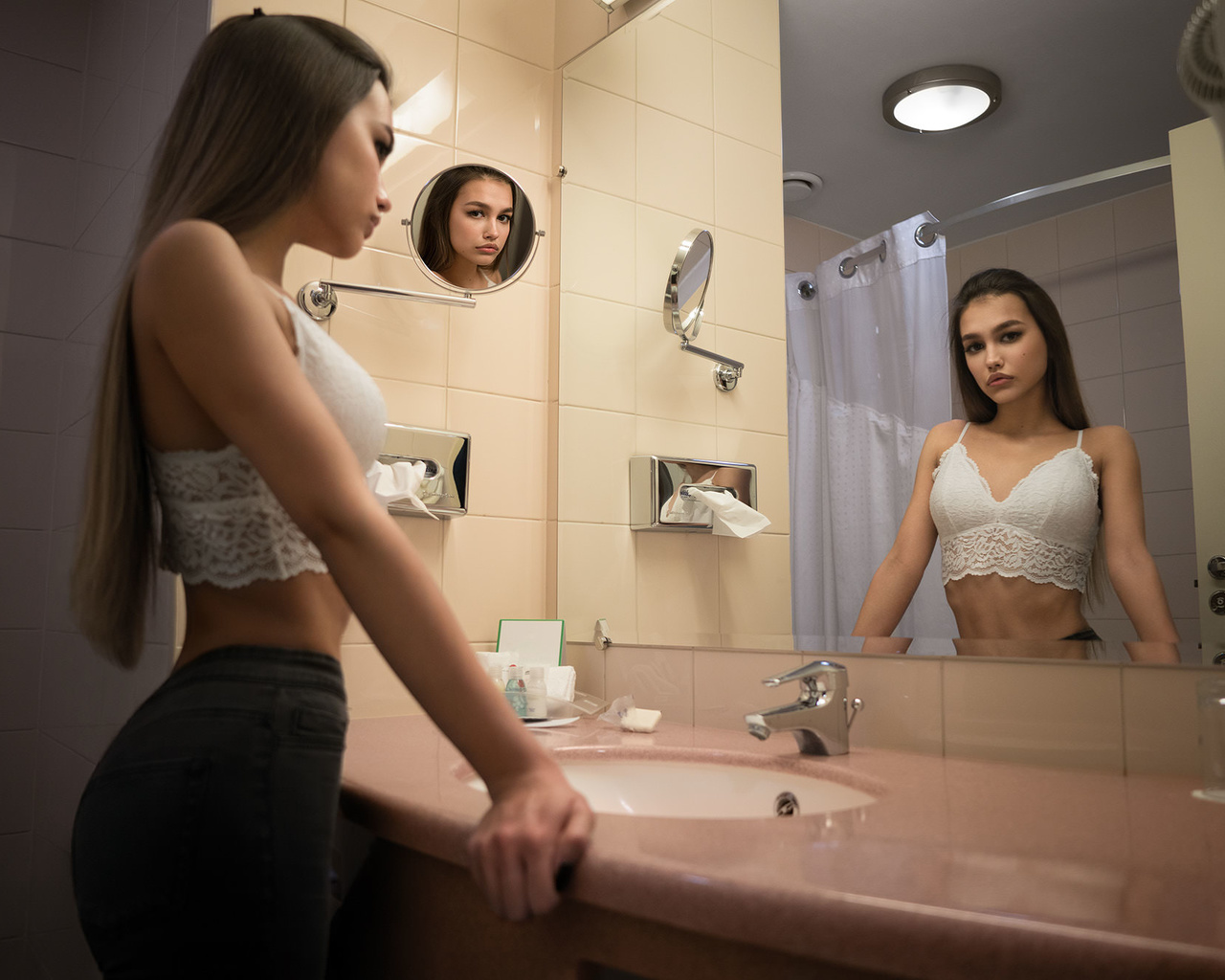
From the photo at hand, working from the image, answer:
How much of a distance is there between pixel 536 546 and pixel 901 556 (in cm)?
75

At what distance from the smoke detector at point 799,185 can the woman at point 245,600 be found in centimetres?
78

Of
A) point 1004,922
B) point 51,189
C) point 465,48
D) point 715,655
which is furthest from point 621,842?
point 51,189

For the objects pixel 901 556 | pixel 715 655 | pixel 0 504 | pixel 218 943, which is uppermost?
pixel 0 504

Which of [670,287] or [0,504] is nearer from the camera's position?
[670,287]

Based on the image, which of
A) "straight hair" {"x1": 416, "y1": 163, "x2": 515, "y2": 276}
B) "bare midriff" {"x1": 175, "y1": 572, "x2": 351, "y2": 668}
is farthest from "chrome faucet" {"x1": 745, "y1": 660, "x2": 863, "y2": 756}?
"straight hair" {"x1": 416, "y1": 163, "x2": 515, "y2": 276}

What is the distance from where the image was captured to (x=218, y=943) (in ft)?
2.09

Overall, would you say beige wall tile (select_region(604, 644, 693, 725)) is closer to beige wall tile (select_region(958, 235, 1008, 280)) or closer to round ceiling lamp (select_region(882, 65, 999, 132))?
beige wall tile (select_region(958, 235, 1008, 280))

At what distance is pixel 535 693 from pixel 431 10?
126cm

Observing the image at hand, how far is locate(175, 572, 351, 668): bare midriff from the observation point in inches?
28.6

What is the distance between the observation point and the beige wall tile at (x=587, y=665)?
1.63m

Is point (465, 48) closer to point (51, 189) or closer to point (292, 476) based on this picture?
point (51, 189)

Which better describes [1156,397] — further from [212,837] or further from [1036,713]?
[212,837]

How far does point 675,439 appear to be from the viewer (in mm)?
1678

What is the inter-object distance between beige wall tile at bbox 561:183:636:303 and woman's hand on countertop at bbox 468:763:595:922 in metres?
1.29
